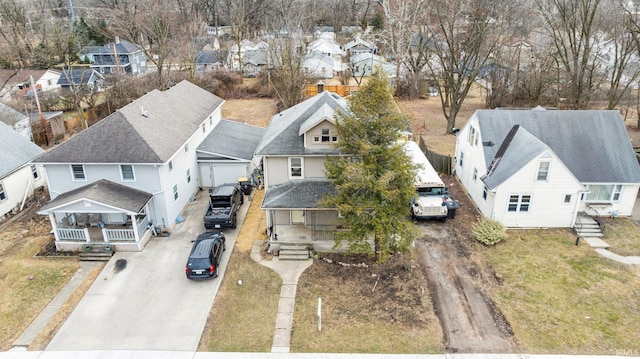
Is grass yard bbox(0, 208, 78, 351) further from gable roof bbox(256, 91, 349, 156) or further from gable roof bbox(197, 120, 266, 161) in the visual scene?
gable roof bbox(256, 91, 349, 156)

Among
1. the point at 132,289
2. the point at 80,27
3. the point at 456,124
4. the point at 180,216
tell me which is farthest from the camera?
the point at 80,27

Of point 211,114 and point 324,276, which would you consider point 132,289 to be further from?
point 211,114

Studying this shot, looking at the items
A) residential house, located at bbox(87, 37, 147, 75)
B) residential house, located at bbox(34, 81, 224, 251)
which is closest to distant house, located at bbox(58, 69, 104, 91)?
residential house, located at bbox(87, 37, 147, 75)

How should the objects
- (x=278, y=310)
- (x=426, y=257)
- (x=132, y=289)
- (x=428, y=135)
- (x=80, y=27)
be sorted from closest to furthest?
1. (x=278, y=310)
2. (x=132, y=289)
3. (x=426, y=257)
4. (x=428, y=135)
5. (x=80, y=27)

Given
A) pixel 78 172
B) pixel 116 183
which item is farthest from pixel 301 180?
pixel 78 172

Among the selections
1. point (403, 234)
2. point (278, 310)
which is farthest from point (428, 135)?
point (278, 310)

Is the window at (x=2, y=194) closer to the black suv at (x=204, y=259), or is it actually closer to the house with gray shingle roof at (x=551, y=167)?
the black suv at (x=204, y=259)

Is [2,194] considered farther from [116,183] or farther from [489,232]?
[489,232]
